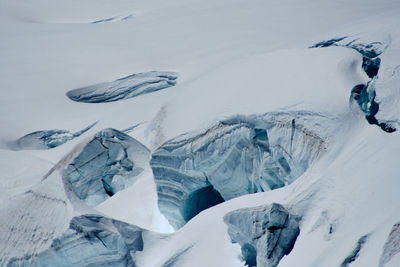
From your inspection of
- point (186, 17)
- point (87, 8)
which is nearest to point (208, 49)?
point (186, 17)

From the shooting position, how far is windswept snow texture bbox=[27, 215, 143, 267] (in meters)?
3.28

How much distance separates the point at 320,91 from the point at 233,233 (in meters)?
1.27

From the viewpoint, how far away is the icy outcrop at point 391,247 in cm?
240

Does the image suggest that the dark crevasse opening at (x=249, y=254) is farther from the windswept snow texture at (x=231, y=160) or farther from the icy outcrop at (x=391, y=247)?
the icy outcrop at (x=391, y=247)

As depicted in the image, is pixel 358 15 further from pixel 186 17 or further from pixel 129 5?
pixel 129 5

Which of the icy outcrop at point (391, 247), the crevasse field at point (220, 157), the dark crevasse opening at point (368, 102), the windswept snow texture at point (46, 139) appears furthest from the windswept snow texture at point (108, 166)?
the icy outcrop at point (391, 247)

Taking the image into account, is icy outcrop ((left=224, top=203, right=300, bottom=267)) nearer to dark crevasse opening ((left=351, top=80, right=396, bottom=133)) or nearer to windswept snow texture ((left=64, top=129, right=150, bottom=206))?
dark crevasse opening ((left=351, top=80, right=396, bottom=133))

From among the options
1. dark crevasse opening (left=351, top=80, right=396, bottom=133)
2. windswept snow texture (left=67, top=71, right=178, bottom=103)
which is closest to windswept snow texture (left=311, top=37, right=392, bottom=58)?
dark crevasse opening (left=351, top=80, right=396, bottom=133)

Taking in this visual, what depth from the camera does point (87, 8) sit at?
34.9ft

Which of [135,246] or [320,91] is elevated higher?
[320,91]

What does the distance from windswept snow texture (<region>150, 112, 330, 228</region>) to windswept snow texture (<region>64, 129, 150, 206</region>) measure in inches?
14.5

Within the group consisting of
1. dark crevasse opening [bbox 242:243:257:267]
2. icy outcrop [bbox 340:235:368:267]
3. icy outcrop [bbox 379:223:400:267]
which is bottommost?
dark crevasse opening [bbox 242:243:257:267]

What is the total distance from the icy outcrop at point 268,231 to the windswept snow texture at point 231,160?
60 cm

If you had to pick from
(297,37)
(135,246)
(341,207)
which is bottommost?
(135,246)
